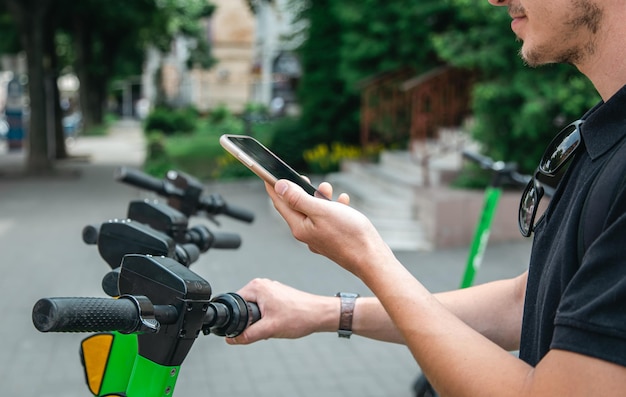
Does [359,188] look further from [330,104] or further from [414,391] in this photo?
[414,391]

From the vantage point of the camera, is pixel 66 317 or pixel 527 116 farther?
pixel 527 116

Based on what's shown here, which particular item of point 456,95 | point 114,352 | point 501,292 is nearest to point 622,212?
point 501,292

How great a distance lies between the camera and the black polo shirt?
4.22 ft

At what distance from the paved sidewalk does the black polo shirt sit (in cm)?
386

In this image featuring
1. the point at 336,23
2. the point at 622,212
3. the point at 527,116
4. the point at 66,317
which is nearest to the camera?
the point at 622,212

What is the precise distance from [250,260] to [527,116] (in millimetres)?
3226

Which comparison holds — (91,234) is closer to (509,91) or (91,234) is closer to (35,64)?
(509,91)

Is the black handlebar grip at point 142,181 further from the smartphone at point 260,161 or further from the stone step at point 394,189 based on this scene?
the stone step at point 394,189

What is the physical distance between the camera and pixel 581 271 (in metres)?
1.33

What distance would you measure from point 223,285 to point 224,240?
506cm

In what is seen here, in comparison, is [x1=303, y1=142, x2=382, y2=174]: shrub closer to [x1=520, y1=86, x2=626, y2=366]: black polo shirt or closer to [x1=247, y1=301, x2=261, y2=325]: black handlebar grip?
[x1=247, y1=301, x2=261, y2=325]: black handlebar grip

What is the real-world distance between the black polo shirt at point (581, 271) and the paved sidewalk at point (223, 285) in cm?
386

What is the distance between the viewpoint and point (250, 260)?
9148mm

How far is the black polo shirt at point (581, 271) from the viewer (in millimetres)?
1285
